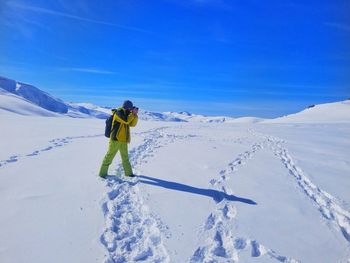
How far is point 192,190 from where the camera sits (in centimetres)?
794

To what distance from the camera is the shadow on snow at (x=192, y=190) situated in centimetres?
739

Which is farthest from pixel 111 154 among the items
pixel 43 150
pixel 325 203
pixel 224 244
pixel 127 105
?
pixel 325 203

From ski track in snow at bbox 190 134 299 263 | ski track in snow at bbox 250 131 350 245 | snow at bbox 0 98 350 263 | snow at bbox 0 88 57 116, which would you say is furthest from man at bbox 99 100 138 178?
snow at bbox 0 88 57 116

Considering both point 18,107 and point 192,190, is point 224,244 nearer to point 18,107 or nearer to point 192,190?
point 192,190

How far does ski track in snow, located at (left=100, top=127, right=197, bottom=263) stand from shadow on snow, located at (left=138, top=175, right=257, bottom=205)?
682 mm

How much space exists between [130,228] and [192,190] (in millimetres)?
2711

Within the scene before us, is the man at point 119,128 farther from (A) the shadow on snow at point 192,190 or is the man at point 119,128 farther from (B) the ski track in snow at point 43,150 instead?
(B) the ski track in snow at point 43,150

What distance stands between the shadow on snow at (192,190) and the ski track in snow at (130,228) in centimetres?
68

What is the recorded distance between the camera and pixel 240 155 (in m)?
13.1

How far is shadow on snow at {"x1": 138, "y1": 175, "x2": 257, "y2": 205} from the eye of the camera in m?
7.39

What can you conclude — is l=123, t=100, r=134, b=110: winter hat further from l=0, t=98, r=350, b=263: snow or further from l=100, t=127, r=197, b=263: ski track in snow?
l=100, t=127, r=197, b=263: ski track in snow

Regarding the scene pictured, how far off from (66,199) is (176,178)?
3.34 meters

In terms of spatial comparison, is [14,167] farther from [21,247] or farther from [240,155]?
[240,155]

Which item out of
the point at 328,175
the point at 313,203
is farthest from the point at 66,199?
the point at 328,175
